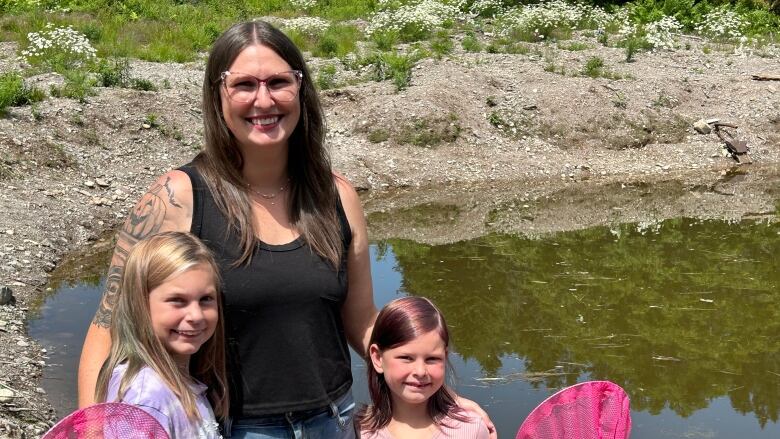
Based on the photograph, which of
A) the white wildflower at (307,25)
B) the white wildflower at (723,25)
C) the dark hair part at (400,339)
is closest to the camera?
the dark hair part at (400,339)

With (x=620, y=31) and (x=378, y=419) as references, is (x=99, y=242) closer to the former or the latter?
(x=378, y=419)

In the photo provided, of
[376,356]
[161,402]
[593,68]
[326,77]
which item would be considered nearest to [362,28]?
[326,77]

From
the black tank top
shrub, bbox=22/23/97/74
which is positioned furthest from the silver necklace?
shrub, bbox=22/23/97/74

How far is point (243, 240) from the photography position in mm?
2877

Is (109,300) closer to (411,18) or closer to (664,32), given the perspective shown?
(411,18)

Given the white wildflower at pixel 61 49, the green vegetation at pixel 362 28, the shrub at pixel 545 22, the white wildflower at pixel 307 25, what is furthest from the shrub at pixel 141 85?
the shrub at pixel 545 22

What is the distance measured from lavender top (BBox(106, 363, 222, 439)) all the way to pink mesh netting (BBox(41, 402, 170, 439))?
7 cm

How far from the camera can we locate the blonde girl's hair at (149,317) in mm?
2748

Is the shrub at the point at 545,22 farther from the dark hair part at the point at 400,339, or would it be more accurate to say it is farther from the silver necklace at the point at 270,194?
the silver necklace at the point at 270,194

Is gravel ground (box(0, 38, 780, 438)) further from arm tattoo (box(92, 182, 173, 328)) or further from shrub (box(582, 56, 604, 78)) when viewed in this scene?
arm tattoo (box(92, 182, 173, 328))

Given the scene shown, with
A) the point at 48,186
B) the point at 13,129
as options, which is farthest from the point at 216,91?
the point at 13,129

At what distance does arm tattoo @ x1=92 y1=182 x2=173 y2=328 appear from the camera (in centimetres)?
290

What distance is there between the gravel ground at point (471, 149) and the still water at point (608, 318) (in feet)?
2.39

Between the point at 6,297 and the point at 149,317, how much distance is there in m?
5.92
